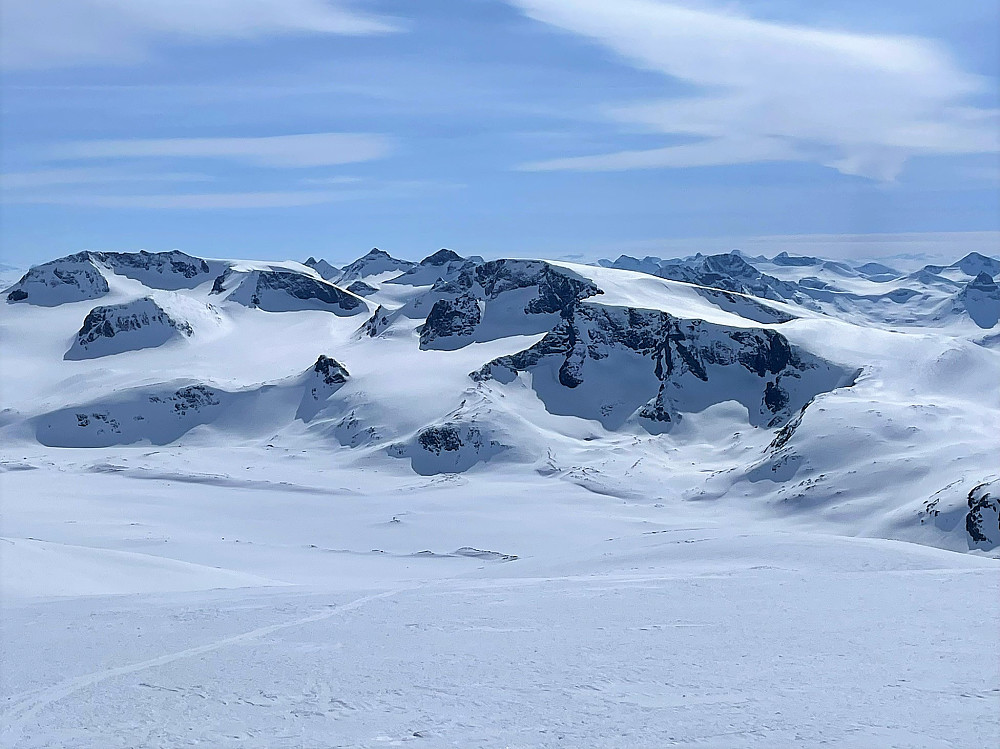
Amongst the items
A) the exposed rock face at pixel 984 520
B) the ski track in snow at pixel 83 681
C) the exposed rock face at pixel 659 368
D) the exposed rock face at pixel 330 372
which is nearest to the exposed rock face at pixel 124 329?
the exposed rock face at pixel 330 372

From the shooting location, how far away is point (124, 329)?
19100cm

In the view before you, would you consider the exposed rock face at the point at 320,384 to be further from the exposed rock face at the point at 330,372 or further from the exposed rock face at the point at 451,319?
the exposed rock face at the point at 451,319

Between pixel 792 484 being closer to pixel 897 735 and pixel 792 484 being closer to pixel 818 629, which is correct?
pixel 818 629

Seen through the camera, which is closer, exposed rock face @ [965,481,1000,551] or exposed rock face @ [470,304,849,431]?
exposed rock face @ [965,481,1000,551]

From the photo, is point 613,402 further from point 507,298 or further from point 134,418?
point 134,418

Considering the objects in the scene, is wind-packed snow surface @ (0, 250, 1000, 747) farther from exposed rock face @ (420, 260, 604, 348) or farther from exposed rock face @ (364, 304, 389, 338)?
exposed rock face @ (364, 304, 389, 338)

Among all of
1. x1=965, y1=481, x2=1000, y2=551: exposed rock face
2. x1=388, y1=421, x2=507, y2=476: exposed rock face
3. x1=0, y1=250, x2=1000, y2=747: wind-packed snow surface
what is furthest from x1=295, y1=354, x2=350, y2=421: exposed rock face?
x1=965, y1=481, x2=1000, y2=551: exposed rock face

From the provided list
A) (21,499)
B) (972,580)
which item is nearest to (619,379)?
(21,499)

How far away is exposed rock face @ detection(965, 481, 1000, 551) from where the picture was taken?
191ft

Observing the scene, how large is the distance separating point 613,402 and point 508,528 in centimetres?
5664

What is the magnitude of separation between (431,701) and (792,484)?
75.9m

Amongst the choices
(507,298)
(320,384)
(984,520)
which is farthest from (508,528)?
(507,298)

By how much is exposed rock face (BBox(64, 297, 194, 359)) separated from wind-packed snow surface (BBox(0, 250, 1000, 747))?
2.06 feet

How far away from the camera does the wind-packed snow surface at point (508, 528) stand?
14672mm
